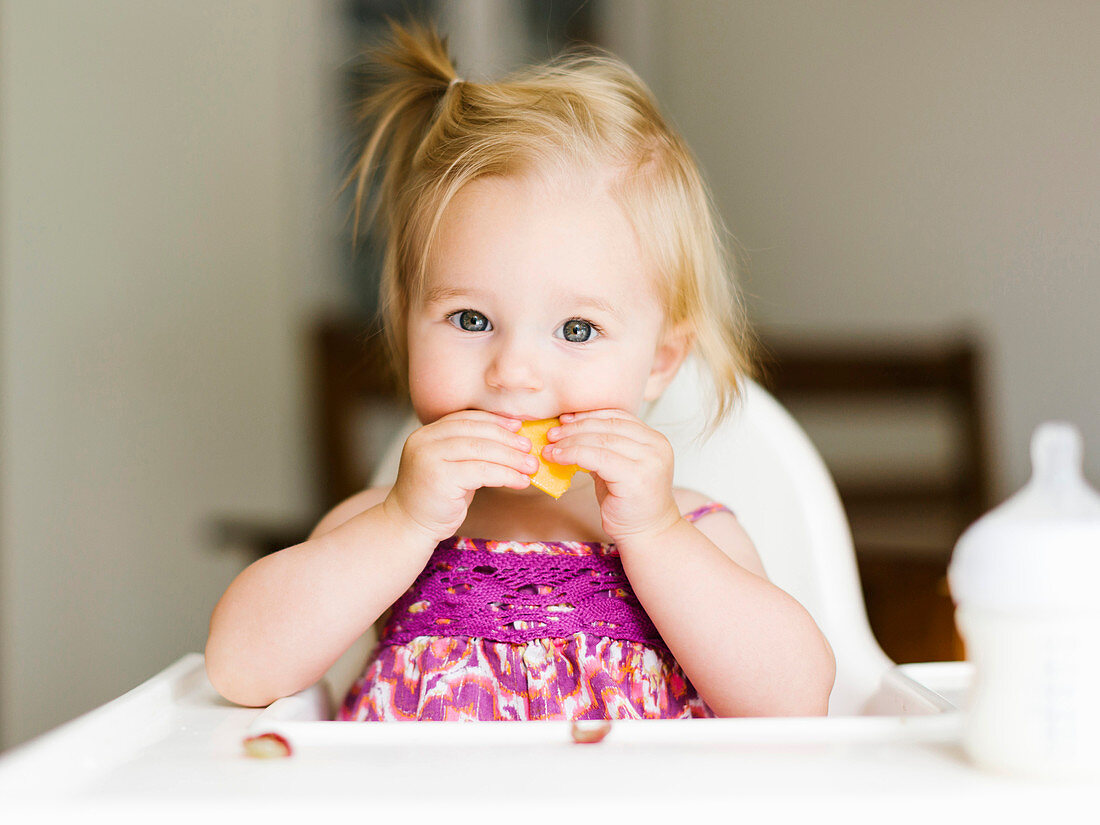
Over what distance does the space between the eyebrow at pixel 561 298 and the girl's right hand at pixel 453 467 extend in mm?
100

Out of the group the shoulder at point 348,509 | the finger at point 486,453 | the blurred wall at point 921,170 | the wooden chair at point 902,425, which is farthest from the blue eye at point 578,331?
the blurred wall at point 921,170

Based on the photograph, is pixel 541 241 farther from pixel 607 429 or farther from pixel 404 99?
pixel 404 99

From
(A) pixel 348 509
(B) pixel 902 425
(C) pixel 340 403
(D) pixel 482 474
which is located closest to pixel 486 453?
(D) pixel 482 474

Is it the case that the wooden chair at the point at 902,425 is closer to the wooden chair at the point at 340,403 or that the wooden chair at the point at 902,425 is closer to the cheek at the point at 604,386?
the wooden chair at the point at 340,403

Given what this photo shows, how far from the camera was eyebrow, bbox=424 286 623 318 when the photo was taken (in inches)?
29.7

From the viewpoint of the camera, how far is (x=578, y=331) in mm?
778

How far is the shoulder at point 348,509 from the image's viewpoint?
855mm

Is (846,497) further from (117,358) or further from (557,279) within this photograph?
(557,279)

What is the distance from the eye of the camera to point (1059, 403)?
2203 millimetres

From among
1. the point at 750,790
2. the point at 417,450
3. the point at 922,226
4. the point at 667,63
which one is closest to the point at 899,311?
the point at 922,226

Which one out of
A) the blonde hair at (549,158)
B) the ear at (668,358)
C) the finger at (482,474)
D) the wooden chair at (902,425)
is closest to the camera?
the finger at (482,474)

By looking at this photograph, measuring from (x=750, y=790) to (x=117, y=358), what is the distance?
223cm

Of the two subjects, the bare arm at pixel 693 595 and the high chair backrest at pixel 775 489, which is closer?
the bare arm at pixel 693 595

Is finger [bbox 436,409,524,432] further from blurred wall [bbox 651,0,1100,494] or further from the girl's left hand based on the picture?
blurred wall [bbox 651,0,1100,494]
